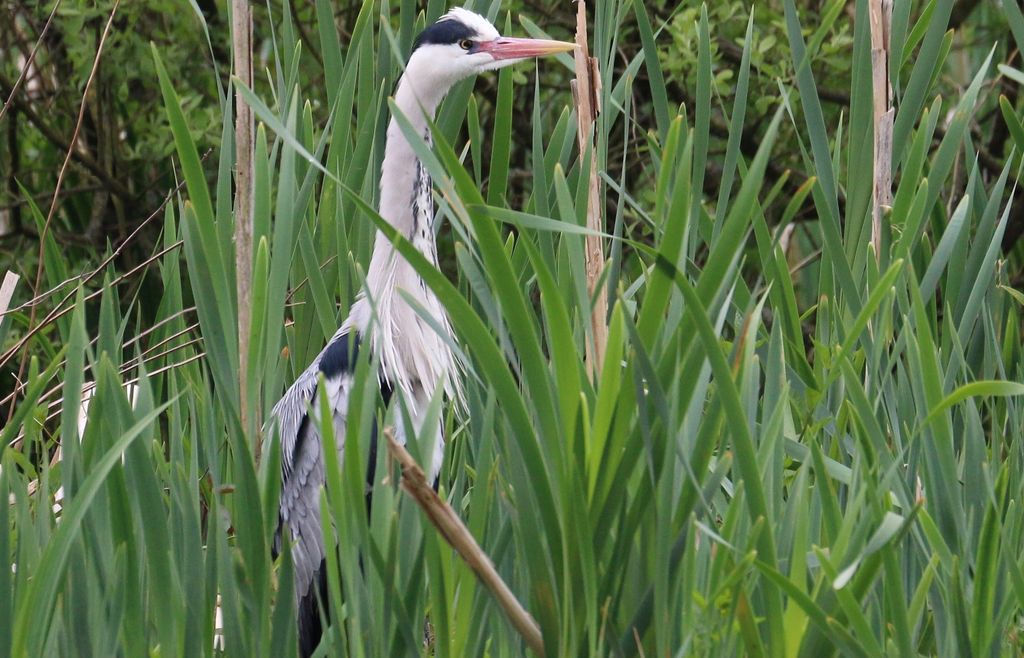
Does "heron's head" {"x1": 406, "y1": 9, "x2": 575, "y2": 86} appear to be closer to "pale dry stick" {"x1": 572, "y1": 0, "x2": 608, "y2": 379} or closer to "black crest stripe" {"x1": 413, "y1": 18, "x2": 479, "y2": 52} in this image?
"black crest stripe" {"x1": 413, "y1": 18, "x2": 479, "y2": 52}

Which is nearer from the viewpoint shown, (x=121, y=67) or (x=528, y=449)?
(x=528, y=449)

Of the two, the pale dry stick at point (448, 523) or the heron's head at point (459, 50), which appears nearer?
the pale dry stick at point (448, 523)

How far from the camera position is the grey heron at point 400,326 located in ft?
6.92

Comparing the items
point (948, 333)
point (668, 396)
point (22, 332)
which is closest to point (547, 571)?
point (668, 396)

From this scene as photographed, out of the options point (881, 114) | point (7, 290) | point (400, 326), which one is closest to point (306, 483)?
point (400, 326)

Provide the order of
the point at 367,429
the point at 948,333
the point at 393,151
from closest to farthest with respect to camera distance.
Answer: the point at 367,429, the point at 948,333, the point at 393,151

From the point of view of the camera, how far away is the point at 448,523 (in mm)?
1128

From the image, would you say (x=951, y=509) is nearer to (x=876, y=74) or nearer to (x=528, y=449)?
(x=528, y=449)

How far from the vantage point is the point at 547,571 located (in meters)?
1.21

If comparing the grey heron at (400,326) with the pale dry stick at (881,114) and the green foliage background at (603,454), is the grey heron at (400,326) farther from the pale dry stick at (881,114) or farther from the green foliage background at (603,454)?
the pale dry stick at (881,114)

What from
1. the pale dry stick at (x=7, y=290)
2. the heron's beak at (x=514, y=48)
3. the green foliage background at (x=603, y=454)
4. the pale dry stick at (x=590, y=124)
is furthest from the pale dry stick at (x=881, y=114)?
the pale dry stick at (x=7, y=290)

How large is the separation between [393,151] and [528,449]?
1.09m

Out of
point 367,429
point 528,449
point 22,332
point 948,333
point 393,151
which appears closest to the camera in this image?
point 528,449

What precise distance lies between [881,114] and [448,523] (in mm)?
988
